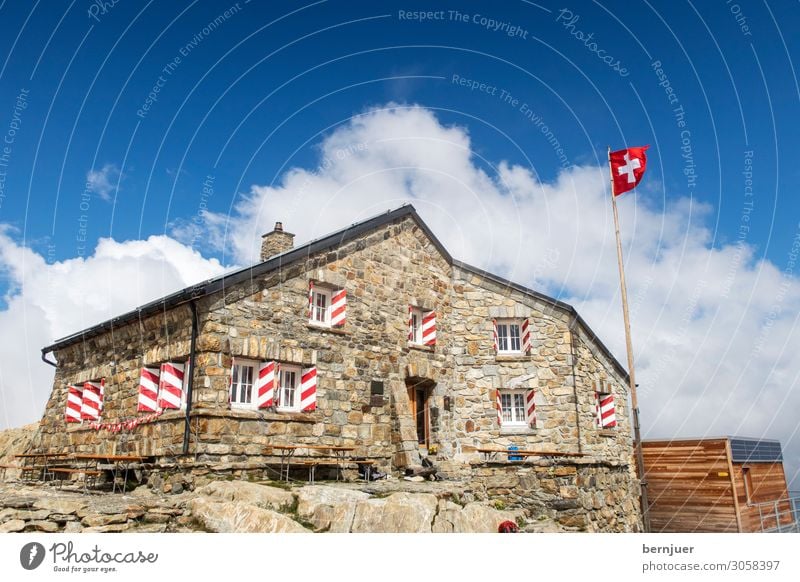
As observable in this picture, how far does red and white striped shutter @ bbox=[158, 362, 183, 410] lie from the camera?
40.8ft

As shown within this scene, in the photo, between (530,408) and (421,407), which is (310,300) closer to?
(421,407)

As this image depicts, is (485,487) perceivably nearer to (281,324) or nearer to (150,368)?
(281,324)

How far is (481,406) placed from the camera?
17578mm

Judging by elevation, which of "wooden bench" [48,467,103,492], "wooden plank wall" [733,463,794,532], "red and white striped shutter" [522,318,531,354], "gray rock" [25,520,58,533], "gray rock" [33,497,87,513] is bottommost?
"wooden plank wall" [733,463,794,532]

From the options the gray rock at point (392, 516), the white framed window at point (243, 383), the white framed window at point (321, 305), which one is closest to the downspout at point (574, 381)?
the white framed window at point (321, 305)

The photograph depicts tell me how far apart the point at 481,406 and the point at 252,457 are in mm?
7582

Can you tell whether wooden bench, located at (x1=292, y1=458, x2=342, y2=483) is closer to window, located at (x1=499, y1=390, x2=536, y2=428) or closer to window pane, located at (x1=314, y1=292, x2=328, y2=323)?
window pane, located at (x1=314, y1=292, x2=328, y2=323)

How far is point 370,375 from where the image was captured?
15.2 meters

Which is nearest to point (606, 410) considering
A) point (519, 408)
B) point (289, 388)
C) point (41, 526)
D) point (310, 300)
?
point (519, 408)

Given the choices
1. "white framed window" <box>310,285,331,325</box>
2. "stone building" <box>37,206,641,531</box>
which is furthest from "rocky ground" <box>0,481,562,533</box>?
"white framed window" <box>310,285,331,325</box>

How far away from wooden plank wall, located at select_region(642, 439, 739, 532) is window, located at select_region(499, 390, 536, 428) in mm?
4120

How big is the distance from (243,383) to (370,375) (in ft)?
11.6

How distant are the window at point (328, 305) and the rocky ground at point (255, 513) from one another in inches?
201
